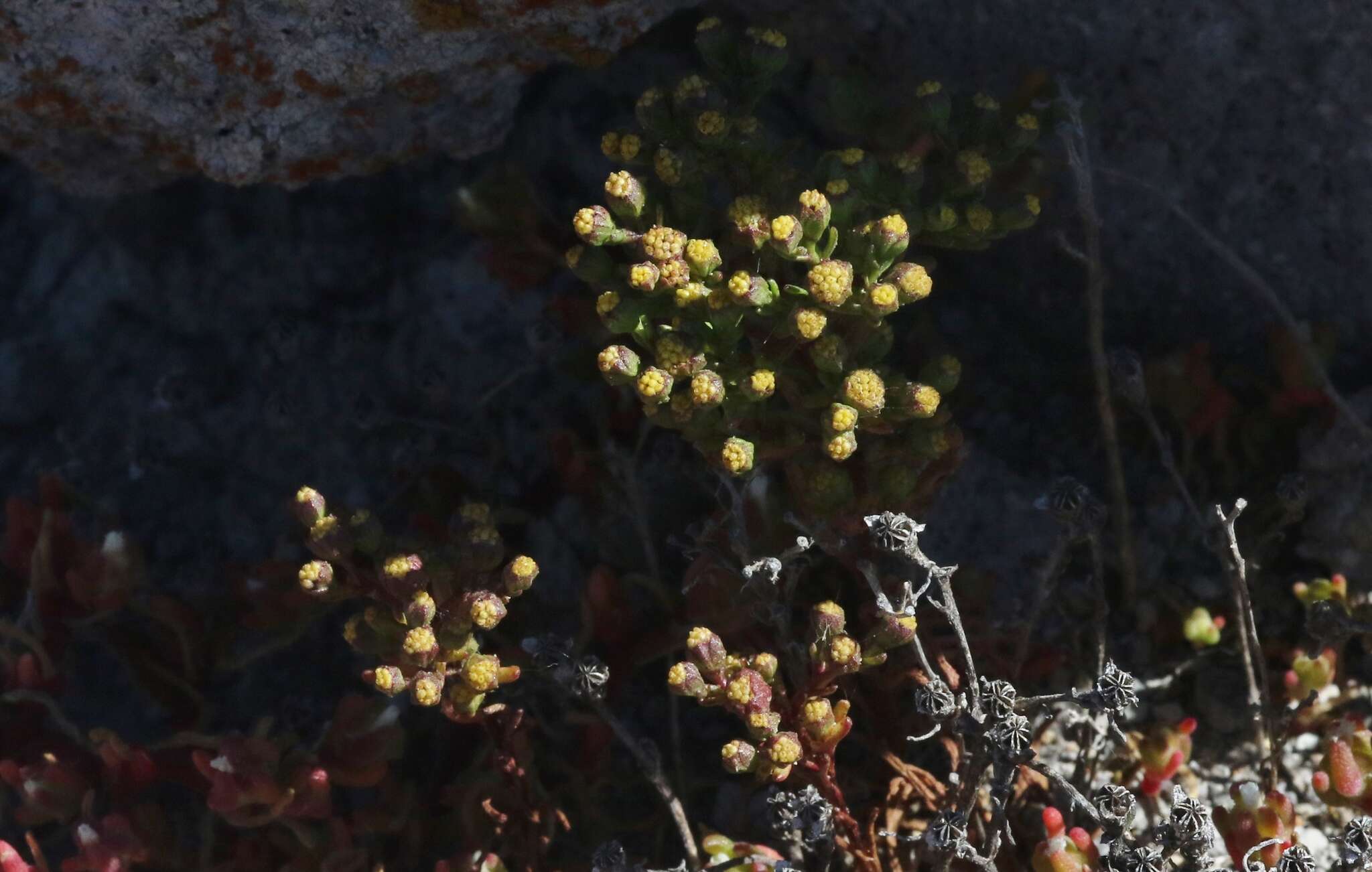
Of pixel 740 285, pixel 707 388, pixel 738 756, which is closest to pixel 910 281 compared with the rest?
A: pixel 740 285

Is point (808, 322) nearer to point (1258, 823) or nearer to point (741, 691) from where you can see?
point (741, 691)

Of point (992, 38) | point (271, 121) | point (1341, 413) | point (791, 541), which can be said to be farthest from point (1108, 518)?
point (271, 121)

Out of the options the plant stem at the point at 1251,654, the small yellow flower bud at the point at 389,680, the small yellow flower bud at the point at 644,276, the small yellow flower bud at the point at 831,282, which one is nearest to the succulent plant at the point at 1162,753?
the plant stem at the point at 1251,654

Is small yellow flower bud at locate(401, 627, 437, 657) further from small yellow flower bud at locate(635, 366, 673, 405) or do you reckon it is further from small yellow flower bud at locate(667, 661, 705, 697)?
small yellow flower bud at locate(635, 366, 673, 405)

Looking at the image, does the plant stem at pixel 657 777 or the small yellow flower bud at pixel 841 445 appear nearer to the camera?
the small yellow flower bud at pixel 841 445

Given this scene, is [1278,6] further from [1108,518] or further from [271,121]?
[271,121]

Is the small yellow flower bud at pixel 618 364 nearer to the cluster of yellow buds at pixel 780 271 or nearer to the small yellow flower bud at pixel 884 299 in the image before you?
the cluster of yellow buds at pixel 780 271

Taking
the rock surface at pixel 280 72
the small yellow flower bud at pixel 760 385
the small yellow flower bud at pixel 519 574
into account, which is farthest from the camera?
the rock surface at pixel 280 72
